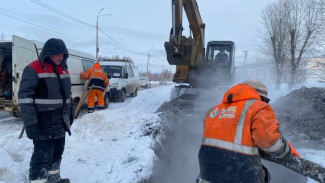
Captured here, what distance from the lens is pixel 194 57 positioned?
8.84m

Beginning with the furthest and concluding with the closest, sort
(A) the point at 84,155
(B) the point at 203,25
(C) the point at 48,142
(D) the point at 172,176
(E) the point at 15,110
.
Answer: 1. (B) the point at 203,25
2. (E) the point at 15,110
3. (D) the point at 172,176
4. (A) the point at 84,155
5. (C) the point at 48,142

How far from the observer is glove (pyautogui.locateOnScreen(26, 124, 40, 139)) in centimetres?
306

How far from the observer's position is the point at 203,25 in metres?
9.51

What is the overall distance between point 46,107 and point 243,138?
7.93 feet

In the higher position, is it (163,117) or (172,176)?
(163,117)

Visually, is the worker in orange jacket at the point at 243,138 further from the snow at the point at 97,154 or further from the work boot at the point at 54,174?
the work boot at the point at 54,174

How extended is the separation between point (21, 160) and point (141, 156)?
195cm

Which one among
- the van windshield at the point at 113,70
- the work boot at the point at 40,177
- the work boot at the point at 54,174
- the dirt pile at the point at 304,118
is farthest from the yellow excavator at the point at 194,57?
the work boot at the point at 40,177

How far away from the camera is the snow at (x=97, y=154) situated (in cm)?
383

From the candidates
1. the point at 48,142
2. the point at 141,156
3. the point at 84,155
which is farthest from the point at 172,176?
the point at 48,142

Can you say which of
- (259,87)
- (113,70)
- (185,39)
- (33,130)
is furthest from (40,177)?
(113,70)

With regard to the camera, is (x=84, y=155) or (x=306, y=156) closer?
(x=306, y=156)

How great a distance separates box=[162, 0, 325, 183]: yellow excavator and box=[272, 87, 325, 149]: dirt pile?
104 inches

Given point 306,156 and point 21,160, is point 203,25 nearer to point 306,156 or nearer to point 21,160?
point 306,156
